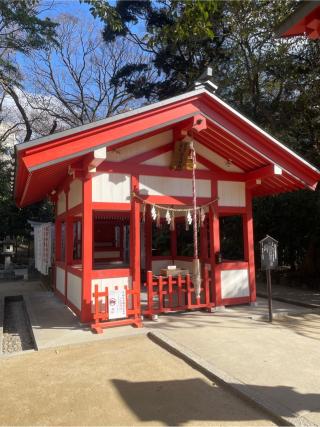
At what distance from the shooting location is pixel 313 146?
12.7m

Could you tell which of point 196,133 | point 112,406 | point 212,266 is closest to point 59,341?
point 112,406

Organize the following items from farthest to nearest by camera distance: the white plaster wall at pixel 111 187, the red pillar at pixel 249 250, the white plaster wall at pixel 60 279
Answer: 1. the white plaster wall at pixel 60 279
2. the red pillar at pixel 249 250
3. the white plaster wall at pixel 111 187

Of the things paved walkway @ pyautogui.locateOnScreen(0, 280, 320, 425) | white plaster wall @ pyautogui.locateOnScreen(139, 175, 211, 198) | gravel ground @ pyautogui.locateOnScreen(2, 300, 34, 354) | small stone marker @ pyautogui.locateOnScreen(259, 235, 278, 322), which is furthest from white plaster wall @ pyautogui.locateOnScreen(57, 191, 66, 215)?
small stone marker @ pyautogui.locateOnScreen(259, 235, 278, 322)

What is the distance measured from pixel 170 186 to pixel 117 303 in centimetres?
294

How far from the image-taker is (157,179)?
8.28 m

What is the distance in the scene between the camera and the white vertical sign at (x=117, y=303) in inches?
280

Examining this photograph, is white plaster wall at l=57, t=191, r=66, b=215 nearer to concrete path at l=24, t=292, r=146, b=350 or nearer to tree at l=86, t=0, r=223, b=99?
concrete path at l=24, t=292, r=146, b=350

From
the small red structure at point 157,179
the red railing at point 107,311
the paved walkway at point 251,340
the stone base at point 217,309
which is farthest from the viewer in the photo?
the stone base at point 217,309

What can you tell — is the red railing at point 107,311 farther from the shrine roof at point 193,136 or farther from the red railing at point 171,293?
the shrine roof at point 193,136

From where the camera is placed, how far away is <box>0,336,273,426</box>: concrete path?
3.78 m

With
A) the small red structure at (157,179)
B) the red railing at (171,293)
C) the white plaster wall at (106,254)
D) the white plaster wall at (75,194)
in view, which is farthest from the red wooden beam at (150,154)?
the white plaster wall at (106,254)

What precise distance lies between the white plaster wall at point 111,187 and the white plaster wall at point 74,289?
1894 millimetres

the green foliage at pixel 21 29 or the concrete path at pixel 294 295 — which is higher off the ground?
the green foliage at pixel 21 29

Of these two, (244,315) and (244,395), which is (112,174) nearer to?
(244,315)
